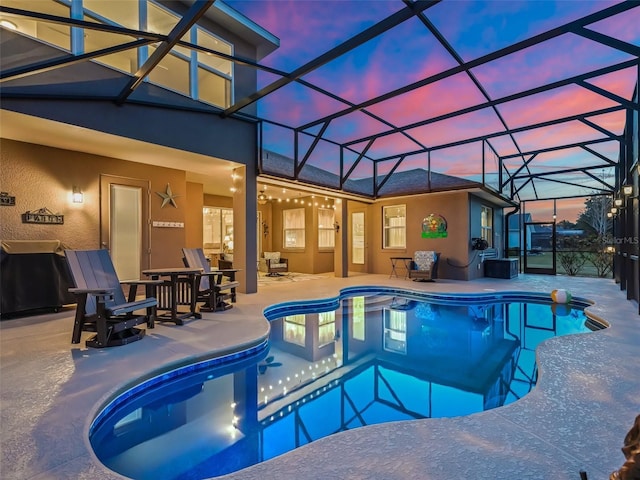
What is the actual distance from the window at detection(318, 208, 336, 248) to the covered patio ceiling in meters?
2.23

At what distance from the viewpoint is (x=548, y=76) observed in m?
5.57

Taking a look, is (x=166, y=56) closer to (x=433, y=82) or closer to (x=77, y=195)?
(x=77, y=195)

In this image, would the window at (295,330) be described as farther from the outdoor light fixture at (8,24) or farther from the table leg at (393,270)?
the outdoor light fixture at (8,24)

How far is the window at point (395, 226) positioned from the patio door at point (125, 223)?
778 centimetres

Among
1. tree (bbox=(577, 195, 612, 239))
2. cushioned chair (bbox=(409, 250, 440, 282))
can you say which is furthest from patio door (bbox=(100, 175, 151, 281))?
tree (bbox=(577, 195, 612, 239))

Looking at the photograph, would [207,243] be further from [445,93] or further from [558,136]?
[558,136]

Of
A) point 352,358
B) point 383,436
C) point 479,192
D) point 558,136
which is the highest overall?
point 558,136

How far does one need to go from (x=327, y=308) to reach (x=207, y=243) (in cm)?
678

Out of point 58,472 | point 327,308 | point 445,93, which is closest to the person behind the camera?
point 58,472

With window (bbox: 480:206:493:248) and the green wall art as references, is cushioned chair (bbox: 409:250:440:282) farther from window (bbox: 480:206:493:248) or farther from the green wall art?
window (bbox: 480:206:493:248)

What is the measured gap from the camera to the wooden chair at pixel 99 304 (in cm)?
379

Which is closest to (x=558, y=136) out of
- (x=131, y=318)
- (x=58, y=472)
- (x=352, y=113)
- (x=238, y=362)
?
(x=352, y=113)

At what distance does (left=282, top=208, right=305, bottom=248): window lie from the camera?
41.9ft

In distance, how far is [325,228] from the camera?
42.4 ft
